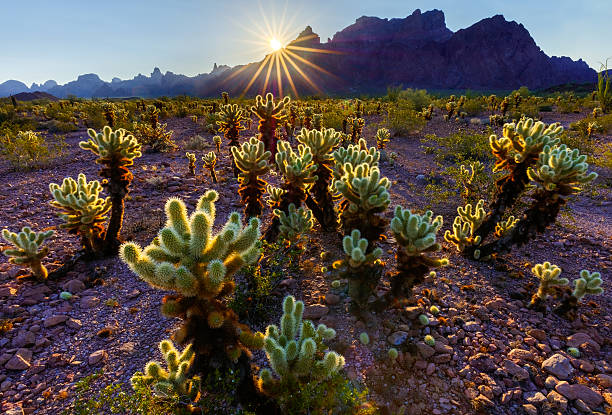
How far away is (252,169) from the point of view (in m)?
5.22

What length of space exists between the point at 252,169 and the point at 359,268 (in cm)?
281

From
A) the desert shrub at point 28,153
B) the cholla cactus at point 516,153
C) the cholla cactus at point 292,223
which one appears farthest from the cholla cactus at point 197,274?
the desert shrub at point 28,153

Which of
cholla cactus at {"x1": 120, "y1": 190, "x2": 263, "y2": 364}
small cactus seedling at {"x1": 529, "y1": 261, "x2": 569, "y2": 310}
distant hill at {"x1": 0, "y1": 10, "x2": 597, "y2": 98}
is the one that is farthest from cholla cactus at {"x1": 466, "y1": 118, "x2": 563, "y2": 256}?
distant hill at {"x1": 0, "y1": 10, "x2": 597, "y2": 98}

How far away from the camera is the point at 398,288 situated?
12.1 feet

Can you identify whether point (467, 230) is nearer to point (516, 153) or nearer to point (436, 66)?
point (516, 153)

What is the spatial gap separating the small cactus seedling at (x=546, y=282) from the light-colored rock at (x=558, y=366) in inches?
35.6

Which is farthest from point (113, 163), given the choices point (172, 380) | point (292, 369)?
point (292, 369)

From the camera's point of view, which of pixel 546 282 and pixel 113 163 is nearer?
pixel 546 282

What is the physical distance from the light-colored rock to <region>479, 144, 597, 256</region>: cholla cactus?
1.99 meters

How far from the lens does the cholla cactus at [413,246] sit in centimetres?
331

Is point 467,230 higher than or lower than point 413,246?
lower

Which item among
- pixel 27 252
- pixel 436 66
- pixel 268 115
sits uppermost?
pixel 436 66

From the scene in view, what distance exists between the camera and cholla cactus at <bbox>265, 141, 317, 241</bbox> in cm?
490

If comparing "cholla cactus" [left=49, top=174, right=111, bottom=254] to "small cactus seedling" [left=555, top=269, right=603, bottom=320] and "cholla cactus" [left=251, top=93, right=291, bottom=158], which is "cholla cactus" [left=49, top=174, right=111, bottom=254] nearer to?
"cholla cactus" [left=251, top=93, right=291, bottom=158]
